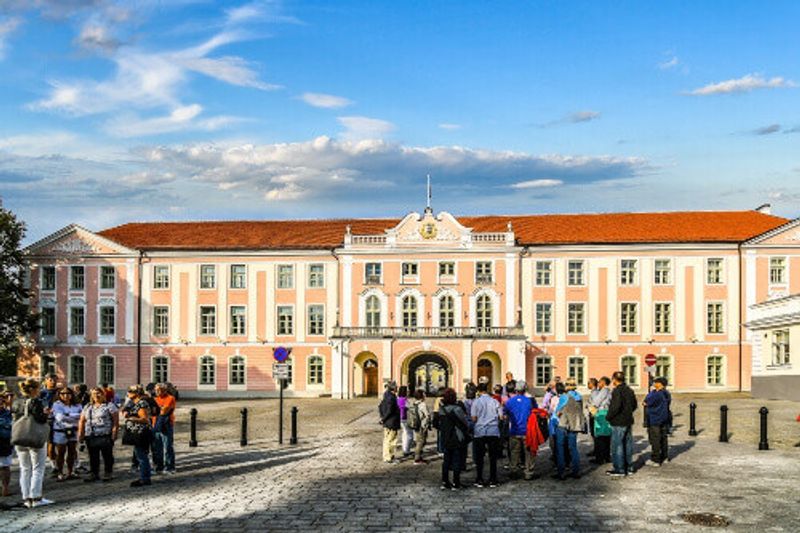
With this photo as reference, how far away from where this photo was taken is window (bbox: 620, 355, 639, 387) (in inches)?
1914

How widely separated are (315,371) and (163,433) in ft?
109

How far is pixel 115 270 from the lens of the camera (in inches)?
2023

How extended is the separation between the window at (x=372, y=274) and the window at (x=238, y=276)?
6.74 metres

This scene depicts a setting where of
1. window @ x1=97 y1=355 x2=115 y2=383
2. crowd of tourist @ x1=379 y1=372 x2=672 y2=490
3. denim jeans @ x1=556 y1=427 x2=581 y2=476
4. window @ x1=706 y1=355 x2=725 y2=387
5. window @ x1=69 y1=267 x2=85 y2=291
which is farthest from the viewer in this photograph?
window @ x1=69 y1=267 x2=85 y2=291

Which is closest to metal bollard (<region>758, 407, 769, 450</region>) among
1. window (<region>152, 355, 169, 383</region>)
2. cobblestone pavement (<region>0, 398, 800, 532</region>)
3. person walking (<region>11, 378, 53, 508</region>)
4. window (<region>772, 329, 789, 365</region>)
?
cobblestone pavement (<region>0, 398, 800, 532</region>)

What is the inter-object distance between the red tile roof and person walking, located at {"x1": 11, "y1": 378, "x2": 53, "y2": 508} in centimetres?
3663

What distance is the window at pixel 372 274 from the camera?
50.0 metres

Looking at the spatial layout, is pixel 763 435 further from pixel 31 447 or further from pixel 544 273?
pixel 544 273

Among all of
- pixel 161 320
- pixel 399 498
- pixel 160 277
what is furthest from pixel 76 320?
pixel 399 498

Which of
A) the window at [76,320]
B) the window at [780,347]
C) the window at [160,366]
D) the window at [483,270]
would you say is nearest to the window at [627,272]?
the window at [483,270]

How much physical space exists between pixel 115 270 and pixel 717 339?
3275 centimetres

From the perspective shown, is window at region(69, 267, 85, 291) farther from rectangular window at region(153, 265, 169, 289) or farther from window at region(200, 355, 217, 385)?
window at region(200, 355, 217, 385)

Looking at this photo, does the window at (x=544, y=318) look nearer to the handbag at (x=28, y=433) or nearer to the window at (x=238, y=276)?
the window at (x=238, y=276)

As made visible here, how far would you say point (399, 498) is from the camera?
563 inches
